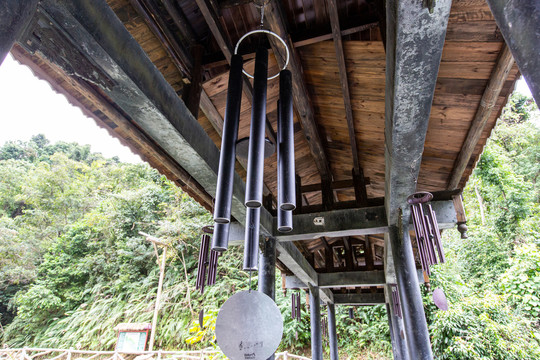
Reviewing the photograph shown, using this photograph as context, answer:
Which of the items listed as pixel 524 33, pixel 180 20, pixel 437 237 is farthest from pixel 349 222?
pixel 524 33

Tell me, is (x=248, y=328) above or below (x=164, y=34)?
below

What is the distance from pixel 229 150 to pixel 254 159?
0.23 metres

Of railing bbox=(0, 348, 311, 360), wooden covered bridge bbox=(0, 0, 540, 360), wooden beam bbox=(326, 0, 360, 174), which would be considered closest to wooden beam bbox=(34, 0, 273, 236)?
wooden covered bridge bbox=(0, 0, 540, 360)

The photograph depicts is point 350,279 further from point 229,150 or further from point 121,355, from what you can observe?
point 121,355

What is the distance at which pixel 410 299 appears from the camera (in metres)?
3.54

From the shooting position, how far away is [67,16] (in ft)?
4.90

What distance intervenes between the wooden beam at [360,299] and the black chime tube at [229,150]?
994cm

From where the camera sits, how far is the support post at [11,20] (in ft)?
3.05

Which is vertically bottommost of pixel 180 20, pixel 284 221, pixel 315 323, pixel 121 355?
pixel 121 355

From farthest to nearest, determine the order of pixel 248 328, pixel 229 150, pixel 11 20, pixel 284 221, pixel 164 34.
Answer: pixel 164 34
pixel 248 328
pixel 284 221
pixel 229 150
pixel 11 20

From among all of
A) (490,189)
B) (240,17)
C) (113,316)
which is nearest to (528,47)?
(240,17)

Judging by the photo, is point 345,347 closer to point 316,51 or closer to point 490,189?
point 490,189

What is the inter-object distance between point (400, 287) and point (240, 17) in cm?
360

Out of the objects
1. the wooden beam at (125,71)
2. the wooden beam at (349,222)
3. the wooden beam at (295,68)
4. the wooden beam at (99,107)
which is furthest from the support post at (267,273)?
the wooden beam at (125,71)
